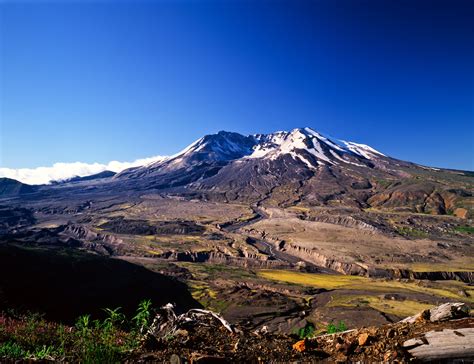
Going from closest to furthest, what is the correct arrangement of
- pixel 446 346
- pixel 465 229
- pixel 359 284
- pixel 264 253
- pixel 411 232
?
1. pixel 446 346
2. pixel 359 284
3. pixel 264 253
4. pixel 411 232
5. pixel 465 229

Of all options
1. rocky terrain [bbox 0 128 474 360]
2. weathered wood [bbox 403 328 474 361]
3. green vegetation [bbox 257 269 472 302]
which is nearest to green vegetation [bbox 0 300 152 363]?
rocky terrain [bbox 0 128 474 360]

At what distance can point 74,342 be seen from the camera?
20.0ft

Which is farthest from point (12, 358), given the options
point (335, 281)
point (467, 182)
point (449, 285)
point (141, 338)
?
point (467, 182)

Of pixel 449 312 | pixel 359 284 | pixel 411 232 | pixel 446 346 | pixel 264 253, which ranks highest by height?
pixel 449 312

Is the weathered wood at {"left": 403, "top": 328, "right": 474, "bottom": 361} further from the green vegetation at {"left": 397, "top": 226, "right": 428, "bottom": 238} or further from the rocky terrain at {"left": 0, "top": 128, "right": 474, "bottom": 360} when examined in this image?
the green vegetation at {"left": 397, "top": 226, "right": 428, "bottom": 238}

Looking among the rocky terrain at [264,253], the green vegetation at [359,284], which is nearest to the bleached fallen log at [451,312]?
the rocky terrain at [264,253]

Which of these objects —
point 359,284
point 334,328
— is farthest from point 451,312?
point 359,284

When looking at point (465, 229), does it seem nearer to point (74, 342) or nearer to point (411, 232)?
point (411, 232)

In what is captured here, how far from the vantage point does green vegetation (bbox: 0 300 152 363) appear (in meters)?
4.76

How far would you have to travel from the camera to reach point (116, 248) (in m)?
94.4

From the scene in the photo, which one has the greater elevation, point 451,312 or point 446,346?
point 451,312

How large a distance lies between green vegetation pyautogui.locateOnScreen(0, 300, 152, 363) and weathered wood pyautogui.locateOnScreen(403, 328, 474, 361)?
441 cm

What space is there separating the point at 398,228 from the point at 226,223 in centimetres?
6308

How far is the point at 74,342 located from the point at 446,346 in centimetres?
616
